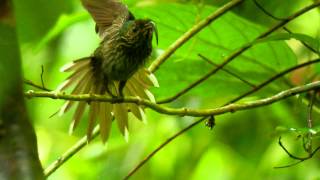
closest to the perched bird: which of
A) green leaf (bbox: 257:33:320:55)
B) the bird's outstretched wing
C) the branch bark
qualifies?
the bird's outstretched wing

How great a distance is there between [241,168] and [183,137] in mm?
321

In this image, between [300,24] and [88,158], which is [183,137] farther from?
[300,24]

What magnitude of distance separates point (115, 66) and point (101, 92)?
16 cm

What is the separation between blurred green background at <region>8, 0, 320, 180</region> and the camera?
2219 millimetres

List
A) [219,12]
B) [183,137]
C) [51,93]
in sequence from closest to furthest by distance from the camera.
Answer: [51,93]
[219,12]
[183,137]

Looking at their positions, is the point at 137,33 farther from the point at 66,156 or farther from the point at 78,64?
the point at 66,156

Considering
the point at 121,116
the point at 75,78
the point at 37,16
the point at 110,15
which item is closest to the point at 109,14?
the point at 110,15

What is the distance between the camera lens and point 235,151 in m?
2.87

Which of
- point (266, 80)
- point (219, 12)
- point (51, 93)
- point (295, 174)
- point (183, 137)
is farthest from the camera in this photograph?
point (183, 137)

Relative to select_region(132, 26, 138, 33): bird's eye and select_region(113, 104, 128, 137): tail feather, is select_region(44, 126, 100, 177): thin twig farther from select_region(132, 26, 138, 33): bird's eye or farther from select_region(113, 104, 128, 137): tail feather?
select_region(132, 26, 138, 33): bird's eye

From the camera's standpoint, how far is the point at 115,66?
2.19 meters

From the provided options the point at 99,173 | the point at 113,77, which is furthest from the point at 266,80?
the point at 99,173

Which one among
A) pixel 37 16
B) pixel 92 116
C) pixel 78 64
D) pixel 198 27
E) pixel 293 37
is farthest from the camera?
pixel 37 16

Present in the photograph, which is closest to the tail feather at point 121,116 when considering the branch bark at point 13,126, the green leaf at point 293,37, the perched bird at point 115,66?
the perched bird at point 115,66
